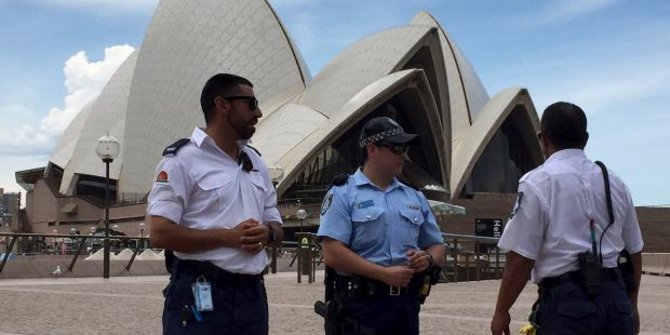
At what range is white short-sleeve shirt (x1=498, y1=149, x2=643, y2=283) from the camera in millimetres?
2695

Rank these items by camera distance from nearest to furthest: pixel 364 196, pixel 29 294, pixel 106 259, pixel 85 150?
pixel 364 196, pixel 29 294, pixel 106 259, pixel 85 150

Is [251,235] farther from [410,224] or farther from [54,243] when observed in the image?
[54,243]

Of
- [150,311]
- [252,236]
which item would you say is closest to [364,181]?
[252,236]

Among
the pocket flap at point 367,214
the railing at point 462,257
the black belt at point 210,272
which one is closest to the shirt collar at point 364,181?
the pocket flap at point 367,214

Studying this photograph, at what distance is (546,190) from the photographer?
2.72 meters

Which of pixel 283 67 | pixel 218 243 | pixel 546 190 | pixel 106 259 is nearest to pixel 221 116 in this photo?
pixel 218 243

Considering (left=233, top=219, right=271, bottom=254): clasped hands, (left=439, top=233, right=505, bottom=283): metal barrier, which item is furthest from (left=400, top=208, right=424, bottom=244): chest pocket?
(left=439, top=233, right=505, bottom=283): metal barrier

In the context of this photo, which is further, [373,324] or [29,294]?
[29,294]

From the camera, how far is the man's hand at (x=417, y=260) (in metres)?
2.86

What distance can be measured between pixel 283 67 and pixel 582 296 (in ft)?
143

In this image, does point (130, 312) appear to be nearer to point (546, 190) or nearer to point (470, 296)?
point (470, 296)

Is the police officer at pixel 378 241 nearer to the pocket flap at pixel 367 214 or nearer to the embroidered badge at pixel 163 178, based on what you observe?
the pocket flap at pixel 367 214

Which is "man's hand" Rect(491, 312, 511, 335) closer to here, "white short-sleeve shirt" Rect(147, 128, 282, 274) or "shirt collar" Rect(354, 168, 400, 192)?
"shirt collar" Rect(354, 168, 400, 192)

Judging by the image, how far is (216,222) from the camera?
8.66 ft
